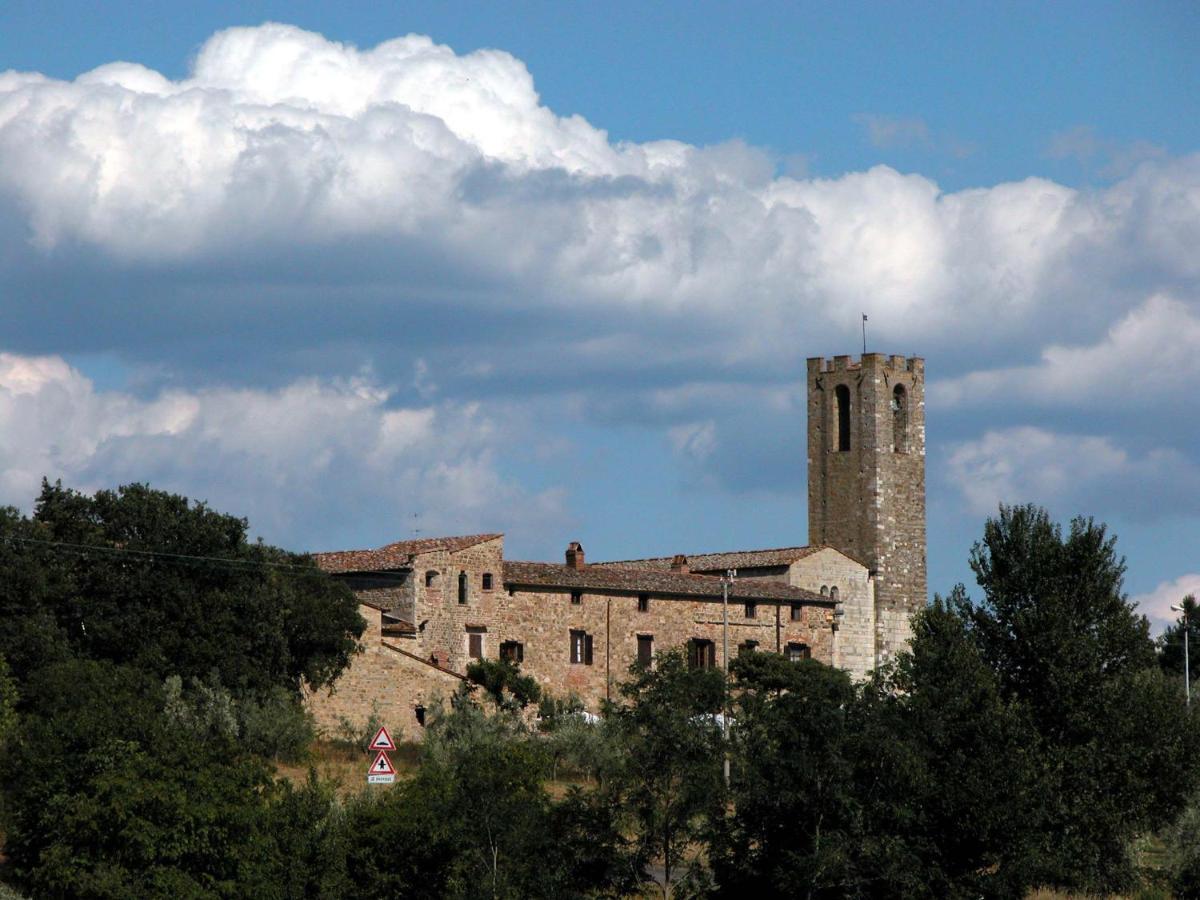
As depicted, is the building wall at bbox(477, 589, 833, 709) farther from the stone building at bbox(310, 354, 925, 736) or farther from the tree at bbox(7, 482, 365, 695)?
the tree at bbox(7, 482, 365, 695)

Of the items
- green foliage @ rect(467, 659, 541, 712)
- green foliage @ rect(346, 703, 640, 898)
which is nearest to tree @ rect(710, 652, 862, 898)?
green foliage @ rect(346, 703, 640, 898)

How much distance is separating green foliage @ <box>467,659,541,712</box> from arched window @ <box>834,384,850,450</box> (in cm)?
2455

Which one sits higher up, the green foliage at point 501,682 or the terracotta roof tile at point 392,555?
the terracotta roof tile at point 392,555

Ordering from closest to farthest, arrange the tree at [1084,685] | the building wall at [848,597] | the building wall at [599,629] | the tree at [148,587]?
the tree at [1084,685]
the tree at [148,587]
the building wall at [599,629]
the building wall at [848,597]

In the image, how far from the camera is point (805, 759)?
3131 centimetres

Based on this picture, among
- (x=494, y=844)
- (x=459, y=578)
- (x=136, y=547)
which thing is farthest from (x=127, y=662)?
(x=494, y=844)

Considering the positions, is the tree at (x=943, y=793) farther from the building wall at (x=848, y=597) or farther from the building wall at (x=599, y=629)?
the building wall at (x=848, y=597)

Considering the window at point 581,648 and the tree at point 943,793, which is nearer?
the tree at point 943,793

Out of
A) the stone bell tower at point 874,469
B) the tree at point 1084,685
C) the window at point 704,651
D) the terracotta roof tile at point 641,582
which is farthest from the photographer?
the stone bell tower at point 874,469

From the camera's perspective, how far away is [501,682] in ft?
193

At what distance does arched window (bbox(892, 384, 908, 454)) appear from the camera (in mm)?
79500

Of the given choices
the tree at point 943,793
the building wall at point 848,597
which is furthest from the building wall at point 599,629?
the tree at point 943,793

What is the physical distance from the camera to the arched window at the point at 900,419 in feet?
261

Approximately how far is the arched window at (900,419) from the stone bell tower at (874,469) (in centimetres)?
4
